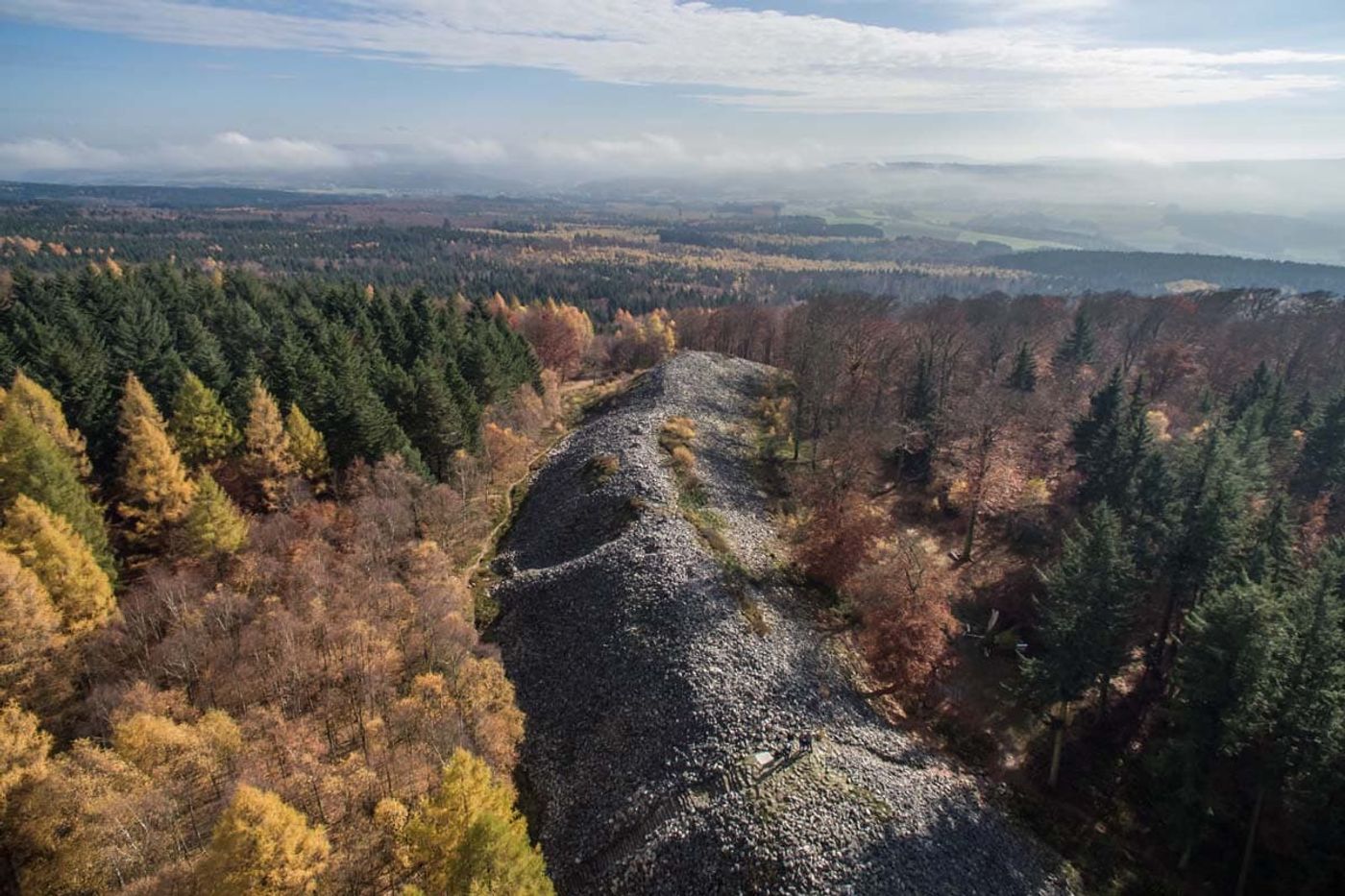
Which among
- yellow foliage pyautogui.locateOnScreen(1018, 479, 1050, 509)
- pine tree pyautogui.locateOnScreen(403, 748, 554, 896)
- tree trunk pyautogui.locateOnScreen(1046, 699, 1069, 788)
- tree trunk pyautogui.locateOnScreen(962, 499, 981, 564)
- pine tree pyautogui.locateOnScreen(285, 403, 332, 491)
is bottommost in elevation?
tree trunk pyautogui.locateOnScreen(1046, 699, 1069, 788)

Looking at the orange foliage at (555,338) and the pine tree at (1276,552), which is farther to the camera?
the orange foliage at (555,338)

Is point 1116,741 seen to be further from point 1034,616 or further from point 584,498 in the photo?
point 584,498

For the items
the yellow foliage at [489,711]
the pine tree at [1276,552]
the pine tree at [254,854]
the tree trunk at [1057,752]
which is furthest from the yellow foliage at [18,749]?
the pine tree at [1276,552]

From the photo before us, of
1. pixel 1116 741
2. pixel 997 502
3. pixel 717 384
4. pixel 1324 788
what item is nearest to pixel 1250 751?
pixel 1324 788

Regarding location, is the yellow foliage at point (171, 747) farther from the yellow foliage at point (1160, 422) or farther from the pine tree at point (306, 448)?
the yellow foliage at point (1160, 422)

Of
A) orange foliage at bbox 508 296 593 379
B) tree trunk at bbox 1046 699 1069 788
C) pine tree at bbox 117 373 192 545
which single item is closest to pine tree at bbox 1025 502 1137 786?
tree trunk at bbox 1046 699 1069 788

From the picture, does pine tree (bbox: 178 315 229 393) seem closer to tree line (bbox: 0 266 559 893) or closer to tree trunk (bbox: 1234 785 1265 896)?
tree line (bbox: 0 266 559 893)
